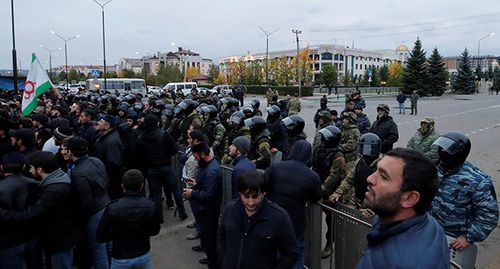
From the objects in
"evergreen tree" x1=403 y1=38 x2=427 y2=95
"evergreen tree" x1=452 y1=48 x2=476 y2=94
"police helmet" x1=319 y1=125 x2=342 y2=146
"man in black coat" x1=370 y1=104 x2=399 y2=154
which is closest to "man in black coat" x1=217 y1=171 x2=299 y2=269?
"police helmet" x1=319 y1=125 x2=342 y2=146

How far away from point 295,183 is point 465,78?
72132 mm

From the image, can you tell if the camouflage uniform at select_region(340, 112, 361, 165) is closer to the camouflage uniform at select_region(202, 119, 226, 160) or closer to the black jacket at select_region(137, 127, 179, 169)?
the camouflage uniform at select_region(202, 119, 226, 160)

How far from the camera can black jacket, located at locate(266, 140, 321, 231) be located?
4062 millimetres

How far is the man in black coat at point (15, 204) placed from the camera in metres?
3.81

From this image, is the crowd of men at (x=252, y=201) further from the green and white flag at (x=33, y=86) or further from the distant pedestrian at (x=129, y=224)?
the green and white flag at (x=33, y=86)

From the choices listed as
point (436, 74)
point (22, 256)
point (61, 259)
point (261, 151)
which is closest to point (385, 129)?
point (261, 151)

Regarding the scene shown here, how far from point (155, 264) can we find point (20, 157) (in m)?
2.36

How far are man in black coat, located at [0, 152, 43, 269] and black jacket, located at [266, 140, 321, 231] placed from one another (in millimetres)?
2401

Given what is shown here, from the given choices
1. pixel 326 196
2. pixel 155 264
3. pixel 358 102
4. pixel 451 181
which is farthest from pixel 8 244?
pixel 358 102

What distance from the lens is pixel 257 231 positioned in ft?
10.4

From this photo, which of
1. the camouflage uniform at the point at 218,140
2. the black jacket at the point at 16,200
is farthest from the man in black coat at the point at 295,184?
the camouflage uniform at the point at 218,140

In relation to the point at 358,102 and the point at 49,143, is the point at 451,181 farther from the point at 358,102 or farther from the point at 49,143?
the point at 358,102

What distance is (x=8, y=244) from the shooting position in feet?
12.8

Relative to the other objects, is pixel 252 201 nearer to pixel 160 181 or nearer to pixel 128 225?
pixel 128 225
